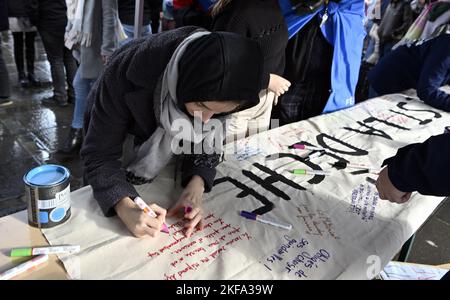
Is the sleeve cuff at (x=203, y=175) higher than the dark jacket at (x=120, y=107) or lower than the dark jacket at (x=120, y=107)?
lower

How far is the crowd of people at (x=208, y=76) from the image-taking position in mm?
849

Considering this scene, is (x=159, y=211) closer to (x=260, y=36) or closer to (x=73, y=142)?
(x=260, y=36)

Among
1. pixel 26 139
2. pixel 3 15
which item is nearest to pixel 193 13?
pixel 26 139

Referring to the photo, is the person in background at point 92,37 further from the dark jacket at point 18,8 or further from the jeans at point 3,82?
the jeans at point 3,82

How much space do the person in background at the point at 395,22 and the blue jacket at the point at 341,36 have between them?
200cm

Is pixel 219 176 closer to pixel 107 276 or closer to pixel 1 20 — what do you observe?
pixel 107 276

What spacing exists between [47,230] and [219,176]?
0.48 metres

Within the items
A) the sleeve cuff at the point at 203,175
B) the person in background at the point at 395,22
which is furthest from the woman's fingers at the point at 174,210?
the person in background at the point at 395,22

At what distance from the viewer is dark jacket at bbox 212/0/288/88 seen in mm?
1331

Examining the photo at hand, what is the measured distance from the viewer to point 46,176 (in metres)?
0.83

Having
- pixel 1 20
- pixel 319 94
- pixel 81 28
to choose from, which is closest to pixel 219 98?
pixel 319 94

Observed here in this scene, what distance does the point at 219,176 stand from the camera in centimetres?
115

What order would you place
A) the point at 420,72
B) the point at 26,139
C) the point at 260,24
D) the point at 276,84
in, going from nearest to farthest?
the point at 260,24
the point at 276,84
the point at 420,72
the point at 26,139

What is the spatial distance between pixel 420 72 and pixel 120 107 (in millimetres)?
1720
